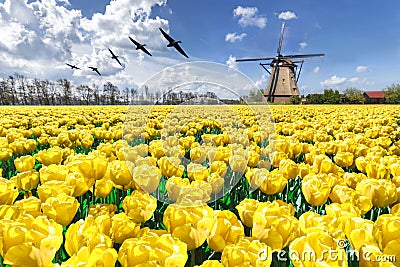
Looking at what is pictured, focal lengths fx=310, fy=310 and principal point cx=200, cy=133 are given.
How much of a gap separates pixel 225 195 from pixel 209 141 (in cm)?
224

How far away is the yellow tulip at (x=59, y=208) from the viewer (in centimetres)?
165

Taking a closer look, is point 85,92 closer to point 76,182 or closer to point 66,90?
point 66,90

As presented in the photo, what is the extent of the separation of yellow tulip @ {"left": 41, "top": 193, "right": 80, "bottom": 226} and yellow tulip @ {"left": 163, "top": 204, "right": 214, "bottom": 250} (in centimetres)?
56

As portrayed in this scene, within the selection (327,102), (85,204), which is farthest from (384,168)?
(327,102)

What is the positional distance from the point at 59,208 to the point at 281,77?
50.6 metres

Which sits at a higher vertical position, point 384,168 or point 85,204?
point 384,168

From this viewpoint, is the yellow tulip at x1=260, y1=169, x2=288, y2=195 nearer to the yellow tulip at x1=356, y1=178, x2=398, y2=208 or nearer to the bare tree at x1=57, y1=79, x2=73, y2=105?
the yellow tulip at x1=356, y1=178, x2=398, y2=208

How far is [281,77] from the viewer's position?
1948 inches

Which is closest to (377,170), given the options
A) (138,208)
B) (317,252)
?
(317,252)

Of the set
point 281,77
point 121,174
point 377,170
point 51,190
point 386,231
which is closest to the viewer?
point 386,231

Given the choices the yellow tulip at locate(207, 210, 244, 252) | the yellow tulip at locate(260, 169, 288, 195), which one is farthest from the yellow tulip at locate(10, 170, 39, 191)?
the yellow tulip at locate(260, 169, 288, 195)

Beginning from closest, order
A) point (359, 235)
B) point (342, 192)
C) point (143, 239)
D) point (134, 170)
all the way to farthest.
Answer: point (143, 239)
point (359, 235)
point (342, 192)
point (134, 170)

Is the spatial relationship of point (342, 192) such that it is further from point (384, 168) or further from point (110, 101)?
point (110, 101)

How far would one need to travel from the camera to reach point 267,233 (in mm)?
1408
